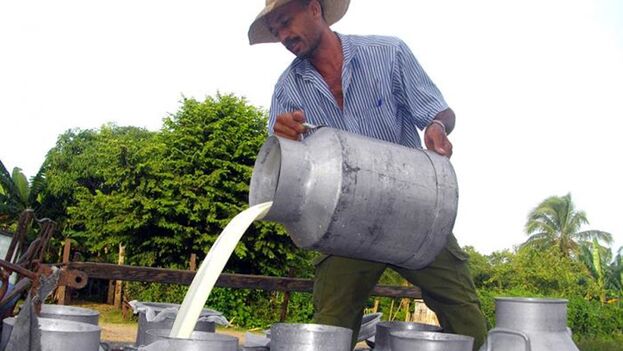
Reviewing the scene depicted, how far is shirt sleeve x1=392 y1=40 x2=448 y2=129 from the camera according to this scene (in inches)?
120

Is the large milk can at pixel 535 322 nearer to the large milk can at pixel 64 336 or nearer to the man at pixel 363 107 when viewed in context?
the man at pixel 363 107

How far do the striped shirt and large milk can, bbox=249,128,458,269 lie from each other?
0.62m

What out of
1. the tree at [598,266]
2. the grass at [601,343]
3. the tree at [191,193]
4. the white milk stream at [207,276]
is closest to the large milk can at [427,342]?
the white milk stream at [207,276]

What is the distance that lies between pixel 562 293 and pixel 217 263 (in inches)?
1036

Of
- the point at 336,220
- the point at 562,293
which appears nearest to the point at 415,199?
the point at 336,220

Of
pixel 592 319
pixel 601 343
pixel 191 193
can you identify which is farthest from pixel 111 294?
pixel 592 319

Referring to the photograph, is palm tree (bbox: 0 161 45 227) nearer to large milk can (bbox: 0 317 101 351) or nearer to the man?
the man

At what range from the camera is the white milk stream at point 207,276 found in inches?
79.9

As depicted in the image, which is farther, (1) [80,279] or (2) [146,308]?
(2) [146,308]

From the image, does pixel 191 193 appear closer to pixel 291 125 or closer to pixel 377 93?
pixel 377 93

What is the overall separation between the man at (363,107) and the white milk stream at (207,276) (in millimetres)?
840

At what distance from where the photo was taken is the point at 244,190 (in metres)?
22.5

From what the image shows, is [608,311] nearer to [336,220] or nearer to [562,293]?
[562,293]

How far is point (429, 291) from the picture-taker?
3.08 meters
